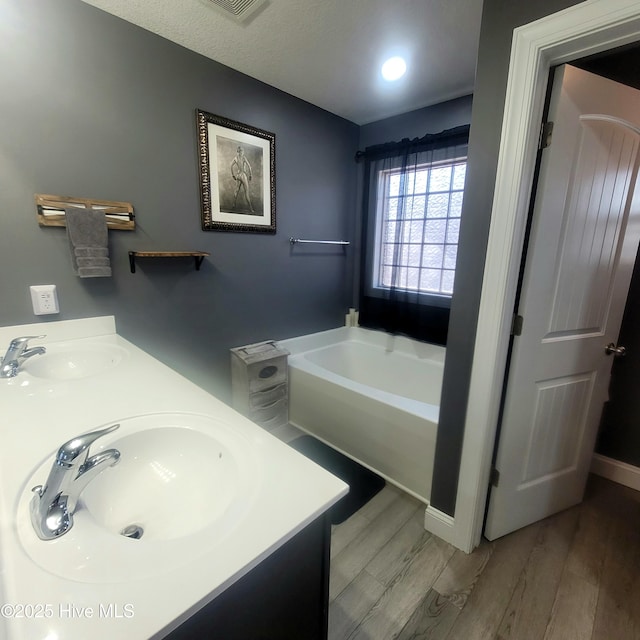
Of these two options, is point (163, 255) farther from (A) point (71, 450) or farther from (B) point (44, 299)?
(A) point (71, 450)

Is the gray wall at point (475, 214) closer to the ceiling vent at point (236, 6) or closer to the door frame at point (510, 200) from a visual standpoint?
the door frame at point (510, 200)

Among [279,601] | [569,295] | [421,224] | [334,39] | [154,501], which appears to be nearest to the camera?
[279,601]

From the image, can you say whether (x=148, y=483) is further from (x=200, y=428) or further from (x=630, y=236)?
(x=630, y=236)

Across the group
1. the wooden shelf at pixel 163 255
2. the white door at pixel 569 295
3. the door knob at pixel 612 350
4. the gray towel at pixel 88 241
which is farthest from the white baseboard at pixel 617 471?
the gray towel at pixel 88 241

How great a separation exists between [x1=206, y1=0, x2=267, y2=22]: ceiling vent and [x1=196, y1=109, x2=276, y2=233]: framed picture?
0.52 m

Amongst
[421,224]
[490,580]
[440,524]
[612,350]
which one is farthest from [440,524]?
[421,224]

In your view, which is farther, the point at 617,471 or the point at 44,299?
the point at 617,471

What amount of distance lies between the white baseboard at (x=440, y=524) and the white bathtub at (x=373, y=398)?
14cm

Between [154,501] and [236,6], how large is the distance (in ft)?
6.43

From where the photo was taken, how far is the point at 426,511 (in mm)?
1623

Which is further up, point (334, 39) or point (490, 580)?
point (334, 39)

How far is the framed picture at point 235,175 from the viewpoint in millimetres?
1941

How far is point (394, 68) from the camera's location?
1930 mm

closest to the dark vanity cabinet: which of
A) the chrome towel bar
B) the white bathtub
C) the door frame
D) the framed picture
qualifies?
the door frame
